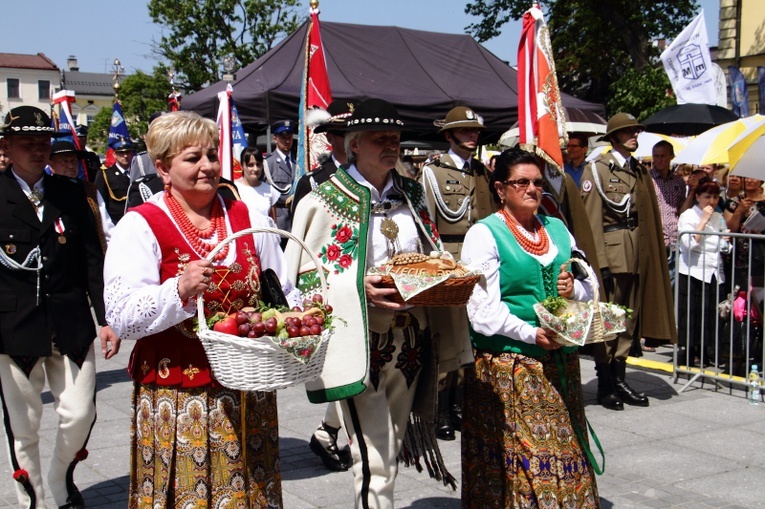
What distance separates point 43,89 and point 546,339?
128283 mm

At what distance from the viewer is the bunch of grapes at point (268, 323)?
3.09 m

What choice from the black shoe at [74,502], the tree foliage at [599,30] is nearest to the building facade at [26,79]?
the tree foliage at [599,30]

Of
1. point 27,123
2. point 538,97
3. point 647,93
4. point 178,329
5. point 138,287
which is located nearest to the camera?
point 138,287

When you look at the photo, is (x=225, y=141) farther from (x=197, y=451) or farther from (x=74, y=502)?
(x=197, y=451)

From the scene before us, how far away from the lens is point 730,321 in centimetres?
863

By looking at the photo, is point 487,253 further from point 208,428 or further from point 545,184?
point 545,184

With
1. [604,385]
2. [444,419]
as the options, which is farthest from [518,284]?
[604,385]

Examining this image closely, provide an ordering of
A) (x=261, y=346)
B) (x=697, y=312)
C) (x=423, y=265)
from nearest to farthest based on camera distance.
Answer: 1. (x=261, y=346)
2. (x=423, y=265)
3. (x=697, y=312)

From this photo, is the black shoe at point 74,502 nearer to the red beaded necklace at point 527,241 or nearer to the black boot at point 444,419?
the black boot at point 444,419

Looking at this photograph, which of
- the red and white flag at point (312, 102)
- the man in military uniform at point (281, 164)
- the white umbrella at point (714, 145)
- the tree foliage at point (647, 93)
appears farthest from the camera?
the tree foliage at point (647, 93)

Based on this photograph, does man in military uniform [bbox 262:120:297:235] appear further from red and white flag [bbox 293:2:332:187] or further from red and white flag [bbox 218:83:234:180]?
red and white flag [bbox 293:2:332:187]

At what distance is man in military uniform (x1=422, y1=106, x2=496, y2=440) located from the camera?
699 centimetres

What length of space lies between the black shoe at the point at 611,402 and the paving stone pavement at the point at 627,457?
0.22 feet

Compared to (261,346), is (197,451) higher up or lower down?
lower down
